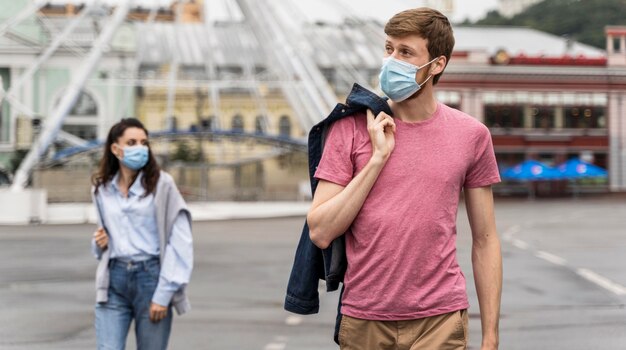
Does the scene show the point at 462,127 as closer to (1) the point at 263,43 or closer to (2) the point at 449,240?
(2) the point at 449,240

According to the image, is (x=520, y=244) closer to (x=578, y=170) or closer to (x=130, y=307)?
(x=130, y=307)

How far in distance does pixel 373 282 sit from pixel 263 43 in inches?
1968

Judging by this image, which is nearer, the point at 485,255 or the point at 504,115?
the point at 485,255

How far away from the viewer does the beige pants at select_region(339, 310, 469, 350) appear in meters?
3.39

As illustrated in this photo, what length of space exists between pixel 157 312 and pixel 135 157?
88cm

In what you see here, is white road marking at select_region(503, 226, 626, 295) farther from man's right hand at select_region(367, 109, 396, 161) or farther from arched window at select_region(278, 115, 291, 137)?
arched window at select_region(278, 115, 291, 137)

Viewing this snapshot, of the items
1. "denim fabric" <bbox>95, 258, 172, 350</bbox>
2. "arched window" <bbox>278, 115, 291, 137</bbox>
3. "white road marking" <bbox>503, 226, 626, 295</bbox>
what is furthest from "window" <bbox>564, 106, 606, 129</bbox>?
"denim fabric" <bbox>95, 258, 172, 350</bbox>

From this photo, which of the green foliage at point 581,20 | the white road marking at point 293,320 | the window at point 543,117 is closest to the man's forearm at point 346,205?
the white road marking at point 293,320

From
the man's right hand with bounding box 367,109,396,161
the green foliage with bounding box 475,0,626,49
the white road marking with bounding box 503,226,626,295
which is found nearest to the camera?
the man's right hand with bounding box 367,109,396,161

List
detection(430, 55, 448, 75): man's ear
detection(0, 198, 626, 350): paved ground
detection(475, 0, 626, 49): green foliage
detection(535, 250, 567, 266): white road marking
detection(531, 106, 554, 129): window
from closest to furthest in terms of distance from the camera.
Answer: detection(430, 55, 448, 75): man's ear, detection(0, 198, 626, 350): paved ground, detection(535, 250, 567, 266): white road marking, detection(531, 106, 554, 129): window, detection(475, 0, 626, 49): green foliage

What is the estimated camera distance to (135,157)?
18.4ft

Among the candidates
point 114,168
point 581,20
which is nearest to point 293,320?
point 114,168

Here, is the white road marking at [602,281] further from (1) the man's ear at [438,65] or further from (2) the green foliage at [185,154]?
(2) the green foliage at [185,154]

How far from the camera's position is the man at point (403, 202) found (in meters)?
3.34
